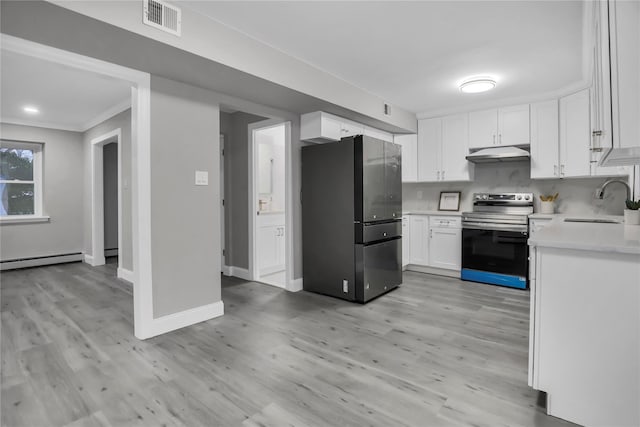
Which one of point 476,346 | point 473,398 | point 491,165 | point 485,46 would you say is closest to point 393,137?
point 491,165

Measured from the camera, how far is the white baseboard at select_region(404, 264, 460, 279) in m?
4.63

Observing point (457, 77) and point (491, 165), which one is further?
point (491, 165)

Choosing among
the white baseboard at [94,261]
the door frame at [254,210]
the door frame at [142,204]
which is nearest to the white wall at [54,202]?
the white baseboard at [94,261]

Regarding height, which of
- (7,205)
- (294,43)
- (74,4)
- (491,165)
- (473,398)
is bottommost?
(473,398)

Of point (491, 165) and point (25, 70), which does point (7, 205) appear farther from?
point (491, 165)

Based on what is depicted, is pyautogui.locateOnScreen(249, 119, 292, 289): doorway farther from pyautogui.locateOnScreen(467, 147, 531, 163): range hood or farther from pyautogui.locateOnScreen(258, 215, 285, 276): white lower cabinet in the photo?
pyautogui.locateOnScreen(467, 147, 531, 163): range hood

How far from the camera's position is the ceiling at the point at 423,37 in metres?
2.29

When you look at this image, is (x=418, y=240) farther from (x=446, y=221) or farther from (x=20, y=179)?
(x=20, y=179)

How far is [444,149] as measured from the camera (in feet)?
15.9

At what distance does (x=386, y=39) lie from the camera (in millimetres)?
2729

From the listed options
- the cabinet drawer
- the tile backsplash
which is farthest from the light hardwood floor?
the tile backsplash

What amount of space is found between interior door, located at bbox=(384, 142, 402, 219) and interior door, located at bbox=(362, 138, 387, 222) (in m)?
0.08

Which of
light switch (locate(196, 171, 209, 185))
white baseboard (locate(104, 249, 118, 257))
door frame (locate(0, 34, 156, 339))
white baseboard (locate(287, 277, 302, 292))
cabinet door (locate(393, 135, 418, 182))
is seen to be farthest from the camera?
white baseboard (locate(104, 249, 118, 257))

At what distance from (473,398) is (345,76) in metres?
3.03
